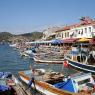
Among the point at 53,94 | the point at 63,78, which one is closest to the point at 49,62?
the point at 63,78

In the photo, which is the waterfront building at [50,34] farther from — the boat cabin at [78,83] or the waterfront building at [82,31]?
the boat cabin at [78,83]

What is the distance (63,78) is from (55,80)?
0.78 m

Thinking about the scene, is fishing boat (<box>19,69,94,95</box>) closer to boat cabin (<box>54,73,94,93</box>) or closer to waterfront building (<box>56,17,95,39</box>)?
boat cabin (<box>54,73,94,93</box>)

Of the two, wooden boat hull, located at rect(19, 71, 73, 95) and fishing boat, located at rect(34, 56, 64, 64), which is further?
fishing boat, located at rect(34, 56, 64, 64)

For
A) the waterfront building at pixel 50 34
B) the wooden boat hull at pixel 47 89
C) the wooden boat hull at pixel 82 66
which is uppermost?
the waterfront building at pixel 50 34

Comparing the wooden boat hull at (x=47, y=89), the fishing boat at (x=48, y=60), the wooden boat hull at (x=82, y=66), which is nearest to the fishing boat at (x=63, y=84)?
the wooden boat hull at (x=47, y=89)

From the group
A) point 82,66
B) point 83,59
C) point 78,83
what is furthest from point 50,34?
point 78,83

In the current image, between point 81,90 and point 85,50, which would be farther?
point 85,50

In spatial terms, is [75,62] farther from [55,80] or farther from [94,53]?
[55,80]

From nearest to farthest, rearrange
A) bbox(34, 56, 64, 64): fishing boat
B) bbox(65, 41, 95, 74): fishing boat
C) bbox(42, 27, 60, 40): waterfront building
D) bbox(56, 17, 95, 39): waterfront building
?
1. bbox(65, 41, 95, 74): fishing boat
2. bbox(34, 56, 64, 64): fishing boat
3. bbox(56, 17, 95, 39): waterfront building
4. bbox(42, 27, 60, 40): waterfront building

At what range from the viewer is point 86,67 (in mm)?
37094

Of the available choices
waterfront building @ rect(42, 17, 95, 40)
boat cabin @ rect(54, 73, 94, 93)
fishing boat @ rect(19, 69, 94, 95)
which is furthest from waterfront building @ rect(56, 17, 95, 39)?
boat cabin @ rect(54, 73, 94, 93)

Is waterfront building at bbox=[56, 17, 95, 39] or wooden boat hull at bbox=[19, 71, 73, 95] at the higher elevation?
waterfront building at bbox=[56, 17, 95, 39]

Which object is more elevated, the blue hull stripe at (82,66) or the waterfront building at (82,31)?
the waterfront building at (82,31)
